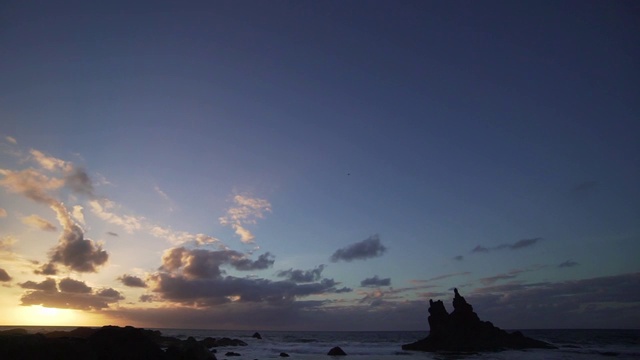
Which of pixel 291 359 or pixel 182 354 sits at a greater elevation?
pixel 182 354

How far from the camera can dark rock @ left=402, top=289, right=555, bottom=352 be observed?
62.4 m

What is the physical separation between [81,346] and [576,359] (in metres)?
61.5

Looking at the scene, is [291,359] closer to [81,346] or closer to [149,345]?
[149,345]

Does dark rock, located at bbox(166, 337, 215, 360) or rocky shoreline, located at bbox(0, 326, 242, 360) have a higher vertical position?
rocky shoreline, located at bbox(0, 326, 242, 360)

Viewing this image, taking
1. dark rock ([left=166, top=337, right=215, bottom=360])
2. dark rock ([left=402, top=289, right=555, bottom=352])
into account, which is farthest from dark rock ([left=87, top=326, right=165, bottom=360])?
dark rock ([left=402, top=289, right=555, bottom=352])

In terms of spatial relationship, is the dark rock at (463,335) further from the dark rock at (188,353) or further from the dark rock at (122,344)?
the dark rock at (122,344)

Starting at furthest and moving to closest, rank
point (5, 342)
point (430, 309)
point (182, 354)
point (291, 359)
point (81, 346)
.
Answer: point (430, 309) → point (291, 359) → point (182, 354) → point (81, 346) → point (5, 342)

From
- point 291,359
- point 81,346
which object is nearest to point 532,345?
point 291,359

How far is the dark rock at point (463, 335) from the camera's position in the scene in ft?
205

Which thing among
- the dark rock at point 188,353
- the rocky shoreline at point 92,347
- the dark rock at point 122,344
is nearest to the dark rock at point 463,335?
the dark rock at point 188,353

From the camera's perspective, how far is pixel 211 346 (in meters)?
79.4

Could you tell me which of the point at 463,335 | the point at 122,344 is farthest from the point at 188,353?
the point at 463,335

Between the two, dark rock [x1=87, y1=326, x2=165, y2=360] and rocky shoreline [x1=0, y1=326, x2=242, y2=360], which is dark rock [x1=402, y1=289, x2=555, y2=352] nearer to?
rocky shoreline [x1=0, y1=326, x2=242, y2=360]

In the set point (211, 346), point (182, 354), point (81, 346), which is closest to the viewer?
point (81, 346)
